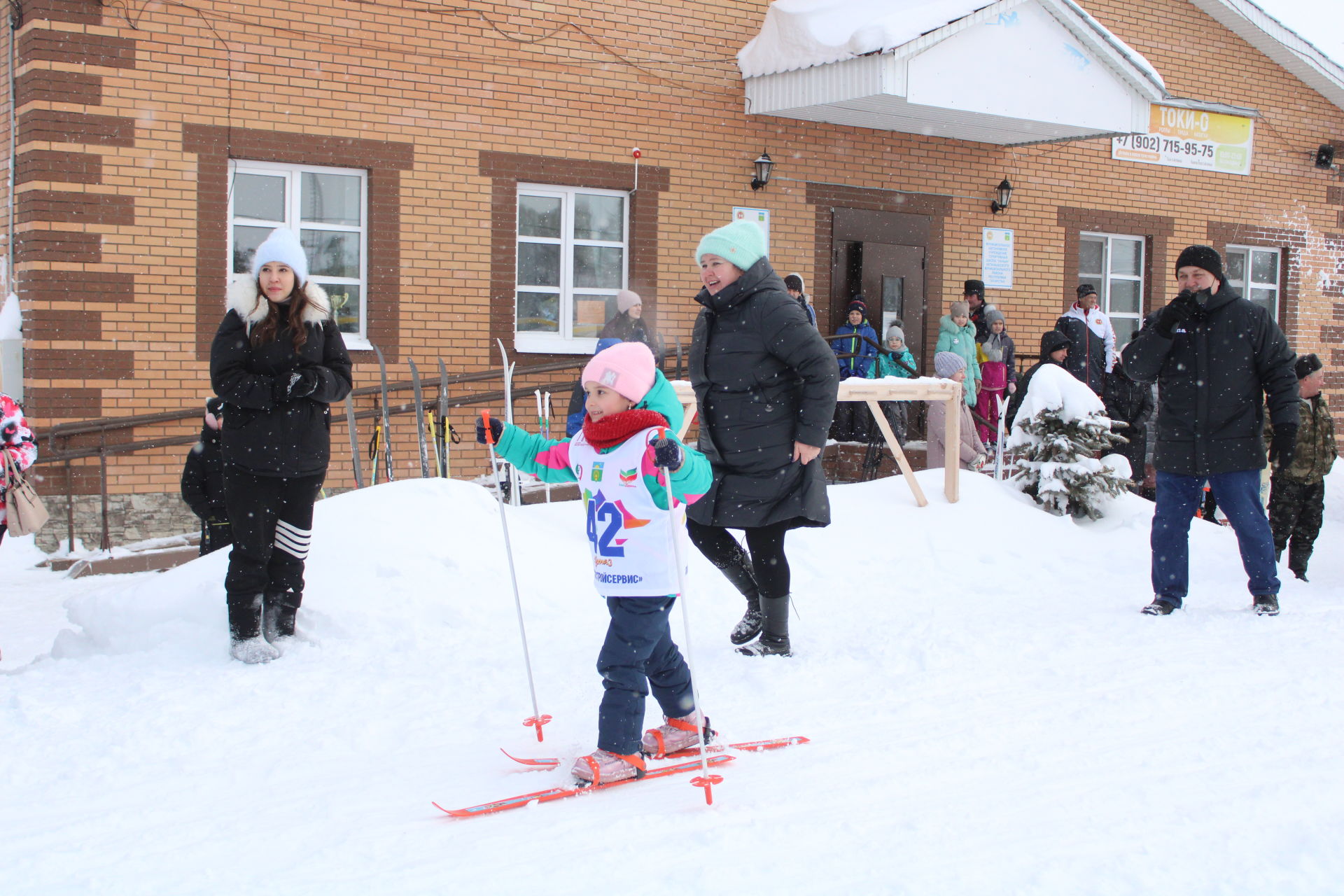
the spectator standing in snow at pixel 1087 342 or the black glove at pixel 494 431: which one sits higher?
the spectator standing in snow at pixel 1087 342

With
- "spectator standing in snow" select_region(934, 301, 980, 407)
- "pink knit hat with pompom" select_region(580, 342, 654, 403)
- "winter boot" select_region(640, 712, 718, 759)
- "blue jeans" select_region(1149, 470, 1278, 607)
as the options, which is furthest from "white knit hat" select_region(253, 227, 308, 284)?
"spectator standing in snow" select_region(934, 301, 980, 407)

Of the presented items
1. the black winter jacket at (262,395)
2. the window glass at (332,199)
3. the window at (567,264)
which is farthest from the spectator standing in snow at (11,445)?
the window at (567,264)

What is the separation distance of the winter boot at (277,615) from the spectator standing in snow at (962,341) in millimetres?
7358

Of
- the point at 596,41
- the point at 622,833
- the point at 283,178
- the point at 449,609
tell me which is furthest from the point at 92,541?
the point at 622,833

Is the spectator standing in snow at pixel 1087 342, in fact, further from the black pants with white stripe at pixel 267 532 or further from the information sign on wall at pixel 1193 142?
the black pants with white stripe at pixel 267 532

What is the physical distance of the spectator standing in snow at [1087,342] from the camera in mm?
10500

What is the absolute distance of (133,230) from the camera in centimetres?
834

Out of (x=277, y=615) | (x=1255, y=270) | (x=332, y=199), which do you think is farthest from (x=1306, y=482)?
(x=1255, y=270)

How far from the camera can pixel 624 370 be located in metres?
3.20

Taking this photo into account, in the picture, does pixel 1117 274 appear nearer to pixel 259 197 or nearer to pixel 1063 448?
pixel 1063 448

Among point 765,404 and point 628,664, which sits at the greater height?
point 765,404

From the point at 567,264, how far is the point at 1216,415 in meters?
6.12

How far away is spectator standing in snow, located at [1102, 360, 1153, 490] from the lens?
10.3m

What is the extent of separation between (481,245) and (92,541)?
3817 mm
